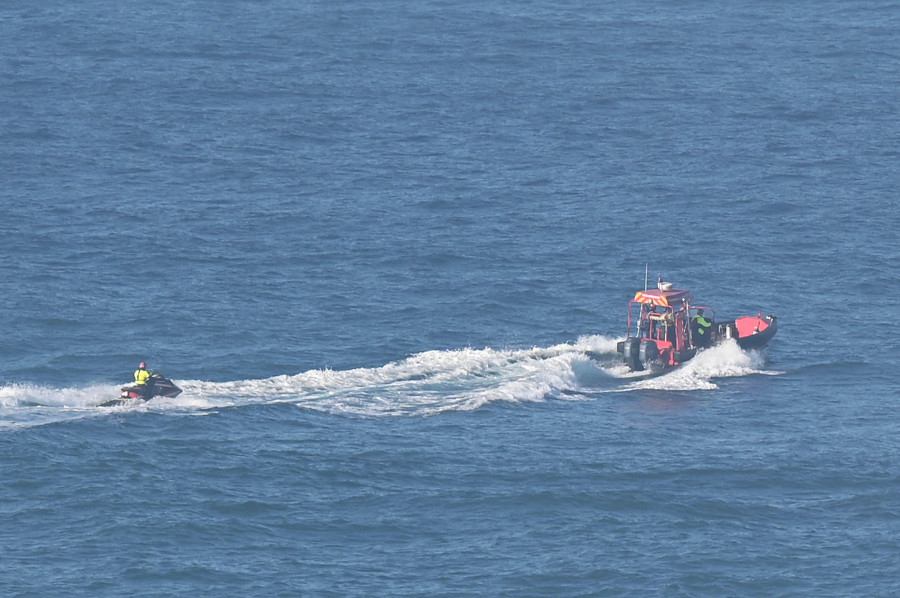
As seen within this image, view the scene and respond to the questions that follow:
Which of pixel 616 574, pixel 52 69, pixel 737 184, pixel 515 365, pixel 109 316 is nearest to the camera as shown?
pixel 616 574

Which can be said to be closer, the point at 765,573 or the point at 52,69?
the point at 765,573

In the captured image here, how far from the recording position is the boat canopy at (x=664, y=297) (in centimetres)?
7525

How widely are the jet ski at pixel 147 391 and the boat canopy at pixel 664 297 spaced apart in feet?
70.3

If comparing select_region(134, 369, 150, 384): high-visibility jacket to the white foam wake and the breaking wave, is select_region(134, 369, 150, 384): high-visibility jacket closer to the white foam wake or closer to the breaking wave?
the breaking wave

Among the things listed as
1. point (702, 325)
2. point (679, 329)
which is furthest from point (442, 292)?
point (702, 325)

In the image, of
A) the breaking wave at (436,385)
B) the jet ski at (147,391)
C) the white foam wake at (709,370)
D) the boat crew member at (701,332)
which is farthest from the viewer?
the boat crew member at (701,332)

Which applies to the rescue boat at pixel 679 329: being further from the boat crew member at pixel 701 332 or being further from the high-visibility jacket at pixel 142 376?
the high-visibility jacket at pixel 142 376

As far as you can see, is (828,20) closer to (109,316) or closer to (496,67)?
(496,67)

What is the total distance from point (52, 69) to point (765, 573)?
79172 millimetres

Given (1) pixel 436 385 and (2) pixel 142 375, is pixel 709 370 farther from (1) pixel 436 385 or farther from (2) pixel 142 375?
(2) pixel 142 375

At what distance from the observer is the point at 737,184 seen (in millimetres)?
98750

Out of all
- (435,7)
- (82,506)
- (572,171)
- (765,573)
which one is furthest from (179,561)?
(435,7)

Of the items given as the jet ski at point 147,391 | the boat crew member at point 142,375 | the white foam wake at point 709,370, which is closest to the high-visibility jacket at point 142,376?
the boat crew member at point 142,375

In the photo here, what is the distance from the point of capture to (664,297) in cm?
7525
